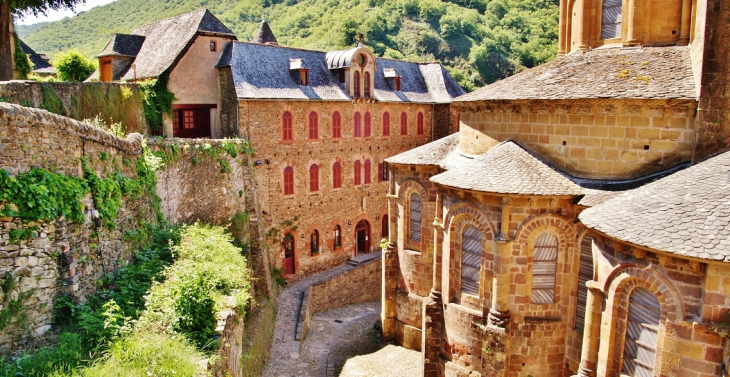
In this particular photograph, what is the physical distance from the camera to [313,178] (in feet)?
82.9

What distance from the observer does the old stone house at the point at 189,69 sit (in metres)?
23.2

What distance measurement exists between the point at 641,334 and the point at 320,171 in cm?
1785

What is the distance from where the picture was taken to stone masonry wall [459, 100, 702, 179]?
11.0 meters

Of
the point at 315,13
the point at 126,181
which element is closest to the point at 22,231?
the point at 126,181

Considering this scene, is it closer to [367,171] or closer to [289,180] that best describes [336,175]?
[367,171]

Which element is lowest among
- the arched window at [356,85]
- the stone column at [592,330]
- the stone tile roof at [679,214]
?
the stone column at [592,330]

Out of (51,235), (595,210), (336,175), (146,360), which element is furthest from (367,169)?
(146,360)

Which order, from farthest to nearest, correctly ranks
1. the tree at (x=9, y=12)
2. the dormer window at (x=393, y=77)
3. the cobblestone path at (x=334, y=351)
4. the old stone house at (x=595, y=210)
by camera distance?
the dormer window at (x=393, y=77) → the tree at (x=9, y=12) → the cobblestone path at (x=334, y=351) → the old stone house at (x=595, y=210)

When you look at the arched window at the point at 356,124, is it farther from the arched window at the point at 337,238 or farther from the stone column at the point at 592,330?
the stone column at the point at 592,330

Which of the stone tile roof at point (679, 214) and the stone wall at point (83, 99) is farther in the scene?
the stone wall at point (83, 99)

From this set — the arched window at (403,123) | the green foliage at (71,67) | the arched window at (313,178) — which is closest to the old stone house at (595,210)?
the arched window at (313,178)

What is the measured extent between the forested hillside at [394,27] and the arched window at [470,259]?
45372 mm

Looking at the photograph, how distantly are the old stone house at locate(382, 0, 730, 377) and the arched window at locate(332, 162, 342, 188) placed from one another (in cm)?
1085

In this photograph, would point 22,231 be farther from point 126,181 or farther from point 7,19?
point 7,19
